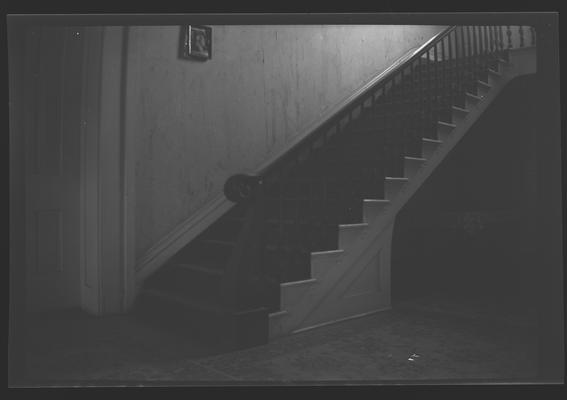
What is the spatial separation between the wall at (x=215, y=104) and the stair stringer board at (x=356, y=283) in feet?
4.09

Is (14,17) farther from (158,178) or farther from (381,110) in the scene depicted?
(381,110)

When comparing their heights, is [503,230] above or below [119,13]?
below

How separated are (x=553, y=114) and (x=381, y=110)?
9.56ft

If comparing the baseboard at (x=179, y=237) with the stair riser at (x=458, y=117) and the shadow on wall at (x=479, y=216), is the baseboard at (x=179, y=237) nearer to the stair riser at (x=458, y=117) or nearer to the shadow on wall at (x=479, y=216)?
the shadow on wall at (x=479, y=216)

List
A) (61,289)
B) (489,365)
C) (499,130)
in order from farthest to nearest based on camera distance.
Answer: (499,130) → (61,289) → (489,365)

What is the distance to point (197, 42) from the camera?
13.6 ft

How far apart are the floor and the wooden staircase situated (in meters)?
0.15

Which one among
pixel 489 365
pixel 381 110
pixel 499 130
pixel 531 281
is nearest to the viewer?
pixel 489 365

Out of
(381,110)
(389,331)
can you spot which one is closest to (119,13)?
(389,331)

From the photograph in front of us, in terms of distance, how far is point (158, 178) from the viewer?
3.99 meters

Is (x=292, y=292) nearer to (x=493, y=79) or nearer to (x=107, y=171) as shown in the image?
(x=107, y=171)

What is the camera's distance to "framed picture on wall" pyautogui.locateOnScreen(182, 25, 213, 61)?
4090 millimetres

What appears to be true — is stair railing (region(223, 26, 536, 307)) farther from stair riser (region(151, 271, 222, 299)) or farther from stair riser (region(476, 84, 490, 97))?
stair riser (region(151, 271, 222, 299))

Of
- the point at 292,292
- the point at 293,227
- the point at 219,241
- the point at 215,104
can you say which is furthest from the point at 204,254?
the point at 215,104
